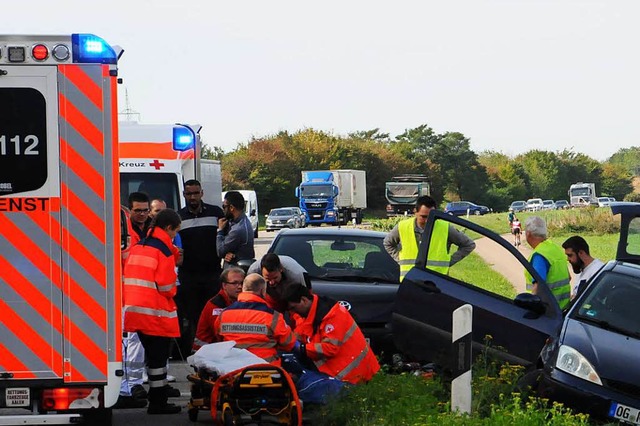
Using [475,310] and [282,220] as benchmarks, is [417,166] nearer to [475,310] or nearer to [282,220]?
[282,220]

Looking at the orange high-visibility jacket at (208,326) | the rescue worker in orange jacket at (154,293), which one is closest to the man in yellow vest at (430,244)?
the orange high-visibility jacket at (208,326)

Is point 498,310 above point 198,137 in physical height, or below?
below

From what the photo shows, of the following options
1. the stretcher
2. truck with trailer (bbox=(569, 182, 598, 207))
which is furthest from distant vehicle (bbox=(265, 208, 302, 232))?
the stretcher

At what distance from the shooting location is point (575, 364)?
8102 mm

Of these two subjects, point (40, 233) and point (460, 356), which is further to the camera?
point (460, 356)

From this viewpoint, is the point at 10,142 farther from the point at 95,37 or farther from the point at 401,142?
the point at 401,142

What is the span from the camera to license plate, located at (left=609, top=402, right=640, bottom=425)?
302 inches

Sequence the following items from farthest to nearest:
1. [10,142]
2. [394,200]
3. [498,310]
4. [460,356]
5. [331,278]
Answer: [394,200] → [331,278] → [498,310] → [460,356] → [10,142]

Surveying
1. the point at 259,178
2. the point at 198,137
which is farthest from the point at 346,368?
the point at 259,178

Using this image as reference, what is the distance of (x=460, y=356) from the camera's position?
7.94 m

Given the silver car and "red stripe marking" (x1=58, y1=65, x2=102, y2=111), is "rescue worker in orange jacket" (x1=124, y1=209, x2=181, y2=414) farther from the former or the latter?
the silver car

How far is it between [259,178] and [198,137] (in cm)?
6911

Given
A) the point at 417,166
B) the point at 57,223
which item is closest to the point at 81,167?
the point at 57,223

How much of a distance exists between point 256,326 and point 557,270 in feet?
9.77
